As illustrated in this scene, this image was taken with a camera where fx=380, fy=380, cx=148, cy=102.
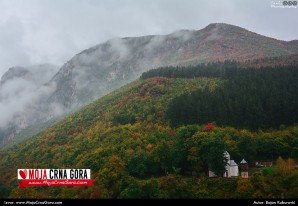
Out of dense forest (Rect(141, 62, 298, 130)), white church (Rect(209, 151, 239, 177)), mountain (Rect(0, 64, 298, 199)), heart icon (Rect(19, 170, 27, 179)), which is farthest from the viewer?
dense forest (Rect(141, 62, 298, 130))

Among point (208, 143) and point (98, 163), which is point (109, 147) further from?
point (208, 143)

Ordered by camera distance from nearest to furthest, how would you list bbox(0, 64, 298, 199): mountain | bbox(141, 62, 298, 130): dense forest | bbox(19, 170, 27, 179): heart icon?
bbox(19, 170, 27, 179): heart icon
bbox(0, 64, 298, 199): mountain
bbox(141, 62, 298, 130): dense forest

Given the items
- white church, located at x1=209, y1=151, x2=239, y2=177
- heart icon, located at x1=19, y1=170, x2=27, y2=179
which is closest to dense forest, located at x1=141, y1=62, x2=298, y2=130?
white church, located at x1=209, y1=151, x2=239, y2=177

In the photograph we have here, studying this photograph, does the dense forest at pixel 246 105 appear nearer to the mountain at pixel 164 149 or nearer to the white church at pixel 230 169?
the mountain at pixel 164 149

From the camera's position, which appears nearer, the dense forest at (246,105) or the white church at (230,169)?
the white church at (230,169)

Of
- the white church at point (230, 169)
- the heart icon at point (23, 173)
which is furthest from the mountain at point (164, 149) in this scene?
the heart icon at point (23, 173)

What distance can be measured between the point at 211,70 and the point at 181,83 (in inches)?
620

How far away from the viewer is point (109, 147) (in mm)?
80125

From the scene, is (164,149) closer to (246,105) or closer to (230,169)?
(230,169)

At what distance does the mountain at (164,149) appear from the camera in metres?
56.9

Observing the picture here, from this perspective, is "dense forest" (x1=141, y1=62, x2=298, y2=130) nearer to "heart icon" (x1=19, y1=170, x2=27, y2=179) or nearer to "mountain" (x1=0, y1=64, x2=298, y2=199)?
"mountain" (x1=0, y1=64, x2=298, y2=199)

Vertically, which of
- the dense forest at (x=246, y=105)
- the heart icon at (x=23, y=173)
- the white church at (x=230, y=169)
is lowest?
the white church at (x=230, y=169)

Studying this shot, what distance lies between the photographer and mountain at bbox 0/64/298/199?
56.9 metres
